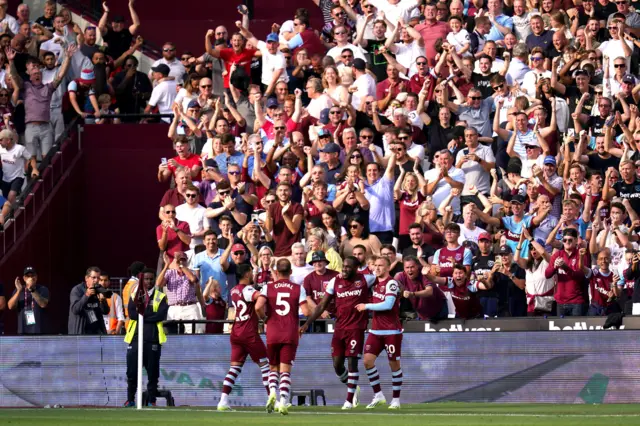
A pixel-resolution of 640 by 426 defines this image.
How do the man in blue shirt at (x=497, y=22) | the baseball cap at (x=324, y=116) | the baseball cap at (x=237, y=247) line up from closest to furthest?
the baseball cap at (x=237, y=247) < the baseball cap at (x=324, y=116) < the man in blue shirt at (x=497, y=22)

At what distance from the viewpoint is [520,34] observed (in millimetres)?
26672

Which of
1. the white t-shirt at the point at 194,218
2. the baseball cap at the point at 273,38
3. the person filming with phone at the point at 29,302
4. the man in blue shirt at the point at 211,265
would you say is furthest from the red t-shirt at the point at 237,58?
the person filming with phone at the point at 29,302

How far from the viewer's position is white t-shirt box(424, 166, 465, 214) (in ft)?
75.5

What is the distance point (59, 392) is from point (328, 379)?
412 cm

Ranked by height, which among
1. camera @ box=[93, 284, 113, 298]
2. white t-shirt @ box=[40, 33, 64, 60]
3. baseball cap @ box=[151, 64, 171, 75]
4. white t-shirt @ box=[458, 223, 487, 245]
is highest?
white t-shirt @ box=[40, 33, 64, 60]

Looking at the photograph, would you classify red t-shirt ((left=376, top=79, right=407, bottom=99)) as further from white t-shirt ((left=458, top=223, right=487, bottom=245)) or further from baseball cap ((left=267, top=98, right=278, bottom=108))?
white t-shirt ((left=458, top=223, right=487, bottom=245))

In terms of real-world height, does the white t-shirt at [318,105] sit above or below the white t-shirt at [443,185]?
above

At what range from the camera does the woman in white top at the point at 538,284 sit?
2069cm

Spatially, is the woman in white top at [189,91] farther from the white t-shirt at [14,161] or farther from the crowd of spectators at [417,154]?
the white t-shirt at [14,161]

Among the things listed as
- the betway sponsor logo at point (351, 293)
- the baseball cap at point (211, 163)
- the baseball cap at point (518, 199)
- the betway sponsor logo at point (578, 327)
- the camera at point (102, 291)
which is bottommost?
the betway sponsor logo at point (578, 327)

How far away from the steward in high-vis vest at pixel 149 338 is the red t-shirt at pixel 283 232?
2.82 m

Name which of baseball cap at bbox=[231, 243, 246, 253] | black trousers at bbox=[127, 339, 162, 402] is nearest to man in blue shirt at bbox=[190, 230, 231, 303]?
baseball cap at bbox=[231, 243, 246, 253]

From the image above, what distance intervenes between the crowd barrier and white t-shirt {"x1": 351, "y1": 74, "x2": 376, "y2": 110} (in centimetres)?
637

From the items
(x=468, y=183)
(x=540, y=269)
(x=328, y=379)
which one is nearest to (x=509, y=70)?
(x=468, y=183)
